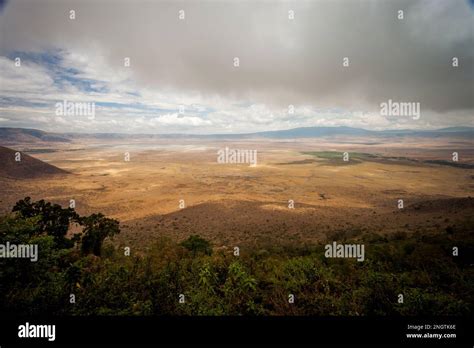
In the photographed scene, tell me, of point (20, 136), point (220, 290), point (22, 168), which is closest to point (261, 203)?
point (220, 290)

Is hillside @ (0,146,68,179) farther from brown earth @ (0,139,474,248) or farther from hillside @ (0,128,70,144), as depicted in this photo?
hillside @ (0,128,70,144)

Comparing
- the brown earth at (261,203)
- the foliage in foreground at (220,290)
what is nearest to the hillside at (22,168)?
the brown earth at (261,203)

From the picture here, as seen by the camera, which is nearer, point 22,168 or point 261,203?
point 261,203

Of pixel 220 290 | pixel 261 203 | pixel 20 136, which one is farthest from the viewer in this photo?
pixel 20 136

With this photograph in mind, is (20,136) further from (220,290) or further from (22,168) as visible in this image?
(220,290)

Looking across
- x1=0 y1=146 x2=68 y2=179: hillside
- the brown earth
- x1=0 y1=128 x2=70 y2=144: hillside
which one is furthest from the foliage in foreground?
x1=0 y1=128 x2=70 y2=144: hillside

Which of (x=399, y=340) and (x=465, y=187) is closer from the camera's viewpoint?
(x=399, y=340)

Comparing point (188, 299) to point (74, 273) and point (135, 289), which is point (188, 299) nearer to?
point (135, 289)

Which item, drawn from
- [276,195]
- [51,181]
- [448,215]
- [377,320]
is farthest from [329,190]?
[51,181]

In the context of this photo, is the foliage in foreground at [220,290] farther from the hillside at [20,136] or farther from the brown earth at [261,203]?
the hillside at [20,136]

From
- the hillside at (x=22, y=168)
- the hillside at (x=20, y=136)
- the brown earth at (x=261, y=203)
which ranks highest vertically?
the hillside at (x=20, y=136)

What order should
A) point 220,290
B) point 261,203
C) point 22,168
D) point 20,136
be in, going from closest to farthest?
point 220,290
point 261,203
point 22,168
point 20,136
